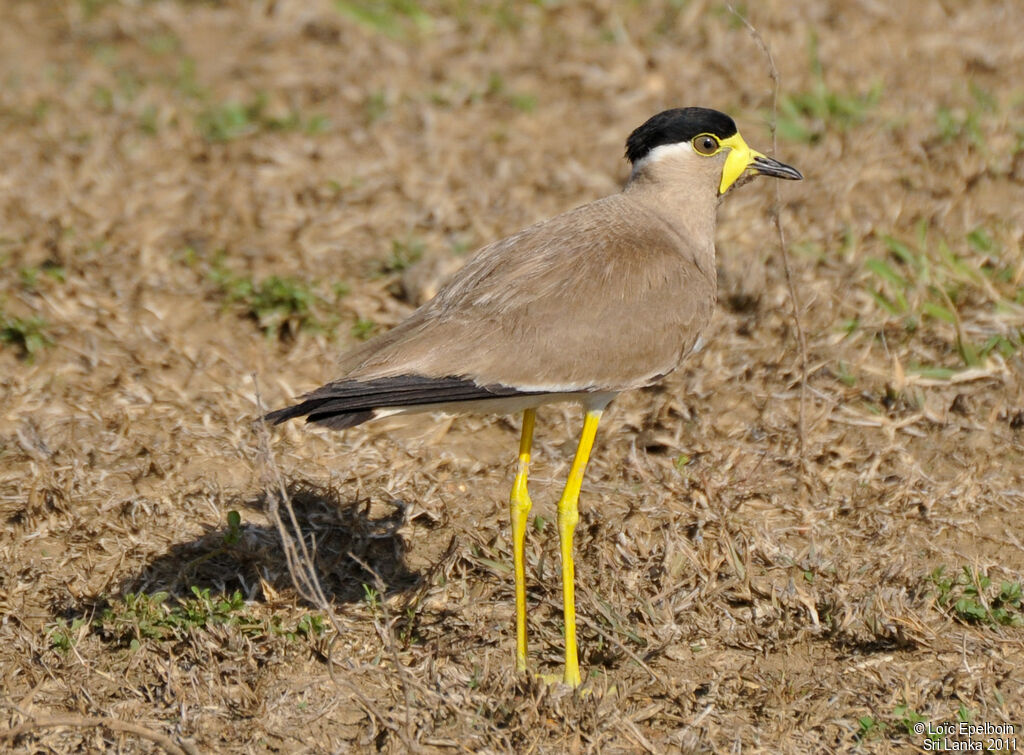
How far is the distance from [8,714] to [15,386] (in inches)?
80.6

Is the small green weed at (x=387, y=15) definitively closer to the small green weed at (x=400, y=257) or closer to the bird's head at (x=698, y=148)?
the small green weed at (x=400, y=257)

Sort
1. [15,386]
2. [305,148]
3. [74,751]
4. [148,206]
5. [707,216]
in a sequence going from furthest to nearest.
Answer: [305,148] → [148,206] → [15,386] → [707,216] → [74,751]

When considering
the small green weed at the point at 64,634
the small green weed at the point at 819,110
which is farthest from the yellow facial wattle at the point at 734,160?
the small green weed at the point at 64,634

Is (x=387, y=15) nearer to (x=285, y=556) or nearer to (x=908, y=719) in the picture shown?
(x=285, y=556)

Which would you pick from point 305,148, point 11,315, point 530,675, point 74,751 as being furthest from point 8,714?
point 305,148

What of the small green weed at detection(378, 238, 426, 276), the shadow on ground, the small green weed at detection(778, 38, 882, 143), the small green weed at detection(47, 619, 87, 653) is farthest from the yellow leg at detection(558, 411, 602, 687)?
the small green weed at detection(778, 38, 882, 143)

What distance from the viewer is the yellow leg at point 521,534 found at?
4.30 m

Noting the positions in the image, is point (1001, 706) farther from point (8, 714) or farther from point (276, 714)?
point (8, 714)

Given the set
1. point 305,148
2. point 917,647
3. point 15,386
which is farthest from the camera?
point 305,148

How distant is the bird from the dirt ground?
0.48 metres

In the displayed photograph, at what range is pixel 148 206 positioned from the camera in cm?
705

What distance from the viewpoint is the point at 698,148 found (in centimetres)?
488

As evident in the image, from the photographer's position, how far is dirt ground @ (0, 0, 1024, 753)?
13.6 feet

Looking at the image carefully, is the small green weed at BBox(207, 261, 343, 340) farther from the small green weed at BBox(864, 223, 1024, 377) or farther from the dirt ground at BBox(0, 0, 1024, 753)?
the small green weed at BBox(864, 223, 1024, 377)
